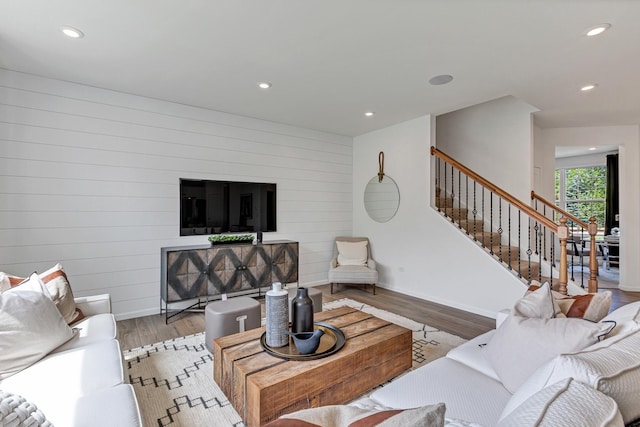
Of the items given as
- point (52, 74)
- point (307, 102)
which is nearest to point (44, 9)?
point (52, 74)

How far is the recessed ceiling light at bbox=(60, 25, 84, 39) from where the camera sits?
228 cm

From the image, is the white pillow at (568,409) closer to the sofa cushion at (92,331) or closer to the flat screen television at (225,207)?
the sofa cushion at (92,331)

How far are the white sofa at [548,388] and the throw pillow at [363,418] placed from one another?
0.20 meters

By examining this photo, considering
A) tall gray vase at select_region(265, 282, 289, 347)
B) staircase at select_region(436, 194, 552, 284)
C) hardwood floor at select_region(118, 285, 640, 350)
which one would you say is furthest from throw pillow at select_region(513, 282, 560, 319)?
staircase at select_region(436, 194, 552, 284)

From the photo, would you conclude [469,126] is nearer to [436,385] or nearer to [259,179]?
[259,179]

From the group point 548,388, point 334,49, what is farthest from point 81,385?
point 334,49

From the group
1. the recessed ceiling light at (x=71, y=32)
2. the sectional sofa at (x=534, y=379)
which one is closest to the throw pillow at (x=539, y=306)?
the sectional sofa at (x=534, y=379)

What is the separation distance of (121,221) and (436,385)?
364 centimetres

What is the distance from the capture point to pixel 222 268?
3.81 meters

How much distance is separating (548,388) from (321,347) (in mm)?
1374

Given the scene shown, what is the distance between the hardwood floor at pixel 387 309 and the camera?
10.1ft

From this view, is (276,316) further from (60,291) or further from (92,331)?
(60,291)

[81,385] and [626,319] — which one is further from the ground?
[626,319]

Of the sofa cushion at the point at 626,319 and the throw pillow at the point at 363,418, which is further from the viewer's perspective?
the sofa cushion at the point at 626,319
